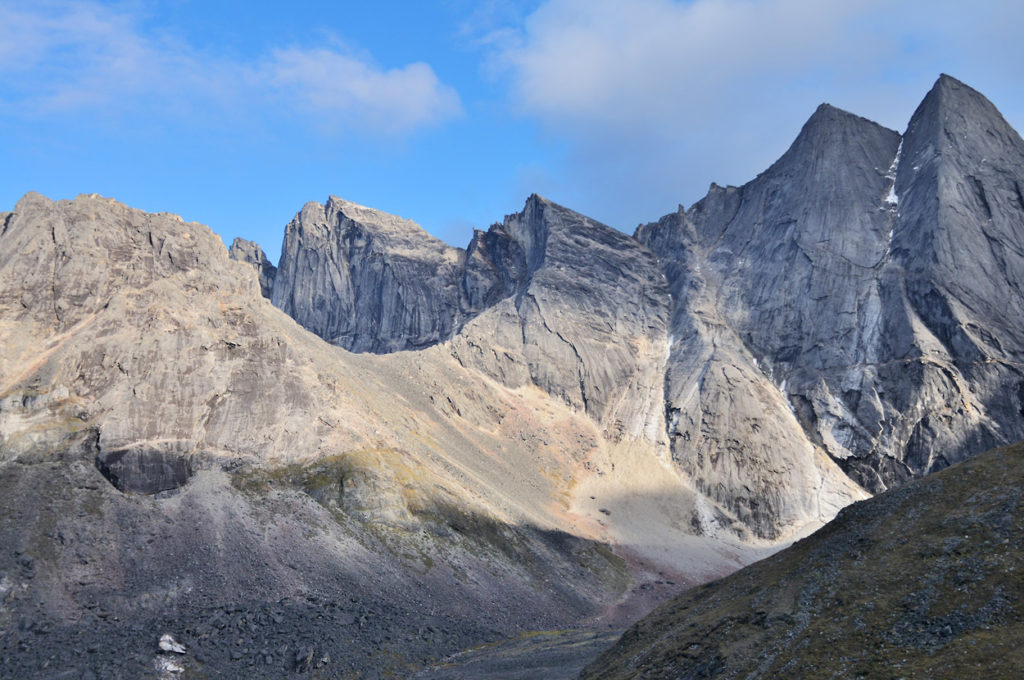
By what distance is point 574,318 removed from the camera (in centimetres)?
16438

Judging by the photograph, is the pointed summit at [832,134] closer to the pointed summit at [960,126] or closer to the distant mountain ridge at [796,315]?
the distant mountain ridge at [796,315]

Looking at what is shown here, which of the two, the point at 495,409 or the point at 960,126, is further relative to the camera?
the point at 960,126

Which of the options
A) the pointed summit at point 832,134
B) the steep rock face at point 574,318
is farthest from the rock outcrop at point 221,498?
the pointed summit at point 832,134

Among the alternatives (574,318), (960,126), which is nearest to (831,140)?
(960,126)

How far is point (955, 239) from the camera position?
150375 mm

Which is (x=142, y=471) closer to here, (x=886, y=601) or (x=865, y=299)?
(x=886, y=601)

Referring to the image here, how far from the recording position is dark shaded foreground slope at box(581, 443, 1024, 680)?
30.1 meters

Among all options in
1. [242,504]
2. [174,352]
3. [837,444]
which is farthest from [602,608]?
[837,444]

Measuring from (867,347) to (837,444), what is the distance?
2118cm

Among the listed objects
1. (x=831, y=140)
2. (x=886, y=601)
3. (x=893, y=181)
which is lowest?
(x=886, y=601)

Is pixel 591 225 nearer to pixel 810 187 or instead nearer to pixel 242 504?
pixel 810 187

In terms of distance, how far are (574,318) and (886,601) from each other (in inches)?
5170

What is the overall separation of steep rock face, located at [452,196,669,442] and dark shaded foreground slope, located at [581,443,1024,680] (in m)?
97.9

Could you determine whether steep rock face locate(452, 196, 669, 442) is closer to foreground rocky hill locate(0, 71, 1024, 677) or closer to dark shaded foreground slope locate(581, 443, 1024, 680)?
foreground rocky hill locate(0, 71, 1024, 677)
